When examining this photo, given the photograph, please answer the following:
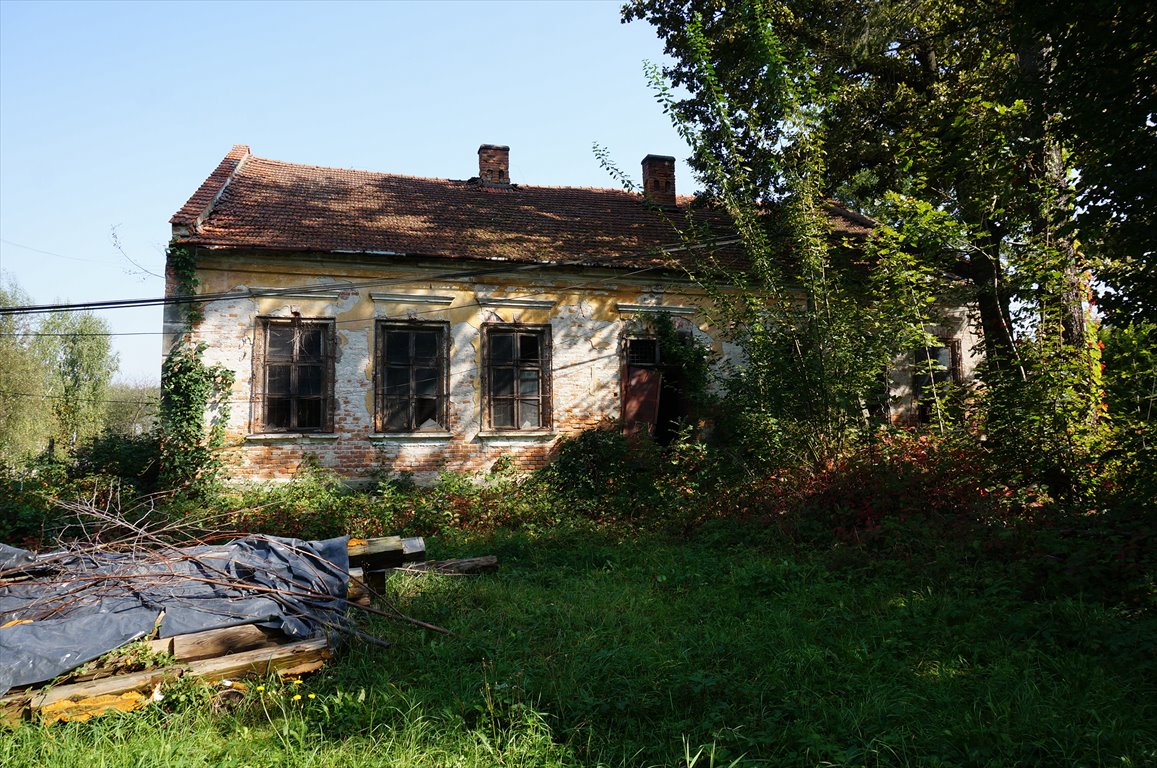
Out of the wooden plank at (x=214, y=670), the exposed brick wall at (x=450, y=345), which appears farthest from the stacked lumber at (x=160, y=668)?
the exposed brick wall at (x=450, y=345)

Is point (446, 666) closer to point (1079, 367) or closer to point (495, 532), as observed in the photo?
point (495, 532)

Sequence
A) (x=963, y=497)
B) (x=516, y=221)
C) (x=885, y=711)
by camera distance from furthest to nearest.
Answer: (x=516, y=221)
(x=963, y=497)
(x=885, y=711)

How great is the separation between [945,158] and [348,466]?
9.45 metres

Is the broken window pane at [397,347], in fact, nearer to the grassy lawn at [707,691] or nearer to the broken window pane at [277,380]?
the broken window pane at [277,380]

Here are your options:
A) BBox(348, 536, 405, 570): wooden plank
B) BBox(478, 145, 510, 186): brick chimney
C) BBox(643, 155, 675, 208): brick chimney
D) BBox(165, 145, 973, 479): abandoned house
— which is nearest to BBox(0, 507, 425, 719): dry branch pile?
BBox(348, 536, 405, 570): wooden plank

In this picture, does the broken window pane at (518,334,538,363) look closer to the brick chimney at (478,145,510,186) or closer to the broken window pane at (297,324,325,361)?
the broken window pane at (297,324,325,361)

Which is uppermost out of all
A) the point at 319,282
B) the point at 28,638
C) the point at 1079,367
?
the point at 319,282

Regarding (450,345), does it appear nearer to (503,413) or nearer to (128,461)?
(503,413)

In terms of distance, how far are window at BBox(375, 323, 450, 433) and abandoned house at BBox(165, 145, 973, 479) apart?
1.3 inches

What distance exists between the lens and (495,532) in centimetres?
950

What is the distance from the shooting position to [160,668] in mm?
4145

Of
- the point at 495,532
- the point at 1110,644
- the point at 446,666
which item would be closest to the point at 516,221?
the point at 495,532

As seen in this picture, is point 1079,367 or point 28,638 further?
point 1079,367

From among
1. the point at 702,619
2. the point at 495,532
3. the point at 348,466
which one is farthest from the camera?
the point at 348,466
